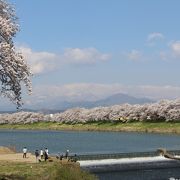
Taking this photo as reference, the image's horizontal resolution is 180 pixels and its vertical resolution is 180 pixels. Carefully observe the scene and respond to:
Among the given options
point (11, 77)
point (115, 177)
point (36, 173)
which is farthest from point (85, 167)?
point (11, 77)

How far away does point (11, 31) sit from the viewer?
2912cm

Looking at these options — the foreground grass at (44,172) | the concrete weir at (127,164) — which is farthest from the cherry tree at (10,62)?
the concrete weir at (127,164)

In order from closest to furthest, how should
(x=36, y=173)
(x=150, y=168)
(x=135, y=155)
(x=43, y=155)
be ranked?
(x=36, y=173) → (x=43, y=155) → (x=150, y=168) → (x=135, y=155)

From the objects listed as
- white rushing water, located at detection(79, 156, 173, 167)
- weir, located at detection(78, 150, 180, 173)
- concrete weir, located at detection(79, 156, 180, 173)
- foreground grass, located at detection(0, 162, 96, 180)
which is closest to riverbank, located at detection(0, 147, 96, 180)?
foreground grass, located at detection(0, 162, 96, 180)

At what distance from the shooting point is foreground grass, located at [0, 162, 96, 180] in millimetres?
42009

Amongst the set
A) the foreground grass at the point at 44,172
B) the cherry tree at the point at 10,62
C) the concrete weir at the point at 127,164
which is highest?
the cherry tree at the point at 10,62

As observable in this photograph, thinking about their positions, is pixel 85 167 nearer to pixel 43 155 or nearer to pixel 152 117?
pixel 43 155

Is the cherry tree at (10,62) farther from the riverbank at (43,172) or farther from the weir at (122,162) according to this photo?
the weir at (122,162)

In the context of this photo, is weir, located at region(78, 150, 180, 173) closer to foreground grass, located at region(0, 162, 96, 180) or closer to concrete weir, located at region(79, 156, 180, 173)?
concrete weir, located at region(79, 156, 180, 173)

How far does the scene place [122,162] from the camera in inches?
2422

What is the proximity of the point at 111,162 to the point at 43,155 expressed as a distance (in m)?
9.18

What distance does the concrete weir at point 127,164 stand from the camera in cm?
5881

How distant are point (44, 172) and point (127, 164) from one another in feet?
61.9

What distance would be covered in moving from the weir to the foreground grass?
1069cm
